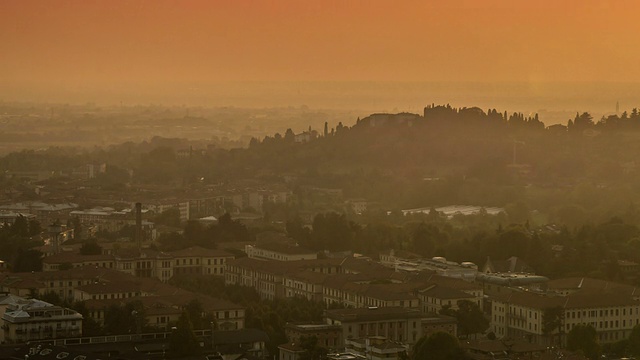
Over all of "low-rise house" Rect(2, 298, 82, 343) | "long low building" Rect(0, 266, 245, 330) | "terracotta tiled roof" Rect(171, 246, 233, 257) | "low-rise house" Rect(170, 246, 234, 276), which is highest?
"low-rise house" Rect(2, 298, 82, 343)

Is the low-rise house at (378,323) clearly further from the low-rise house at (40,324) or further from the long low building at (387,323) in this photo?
the low-rise house at (40,324)

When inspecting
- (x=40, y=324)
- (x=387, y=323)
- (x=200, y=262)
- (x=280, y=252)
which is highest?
(x=40, y=324)

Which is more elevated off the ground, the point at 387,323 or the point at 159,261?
the point at 387,323

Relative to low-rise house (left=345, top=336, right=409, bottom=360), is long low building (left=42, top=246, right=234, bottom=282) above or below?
below

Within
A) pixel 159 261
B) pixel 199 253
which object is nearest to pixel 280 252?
pixel 199 253

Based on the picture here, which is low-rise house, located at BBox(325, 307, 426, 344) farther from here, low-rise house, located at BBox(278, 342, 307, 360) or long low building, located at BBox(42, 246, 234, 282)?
long low building, located at BBox(42, 246, 234, 282)

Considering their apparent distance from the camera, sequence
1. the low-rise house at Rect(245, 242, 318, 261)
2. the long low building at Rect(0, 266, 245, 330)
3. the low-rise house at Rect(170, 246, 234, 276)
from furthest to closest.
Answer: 1. the low-rise house at Rect(245, 242, 318, 261)
2. the low-rise house at Rect(170, 246, 234, 276)
3. the long low building at Rect(0, 266, 245, 330)

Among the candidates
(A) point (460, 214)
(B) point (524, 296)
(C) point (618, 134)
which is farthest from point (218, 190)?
(B) point (524, 296)

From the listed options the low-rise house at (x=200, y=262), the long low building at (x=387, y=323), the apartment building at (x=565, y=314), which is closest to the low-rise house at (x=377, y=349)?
the long low building at (x=387, y=323)

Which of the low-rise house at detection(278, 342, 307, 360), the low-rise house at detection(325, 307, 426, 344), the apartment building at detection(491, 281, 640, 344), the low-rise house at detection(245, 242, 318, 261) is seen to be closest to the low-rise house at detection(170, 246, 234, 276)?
the low-rise house at detection(245, 242, 318, 261)

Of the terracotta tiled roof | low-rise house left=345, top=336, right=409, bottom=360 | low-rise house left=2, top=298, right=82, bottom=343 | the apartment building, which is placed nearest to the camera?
low-rise house left=345, top=336, right=409, bottom=360

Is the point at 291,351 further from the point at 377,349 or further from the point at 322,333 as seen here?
the point at 322,333

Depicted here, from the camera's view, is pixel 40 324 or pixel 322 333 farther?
pixel 322 333

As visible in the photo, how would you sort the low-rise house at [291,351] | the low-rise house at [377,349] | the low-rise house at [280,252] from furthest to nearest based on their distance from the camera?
the low-rise house at [280,252] < the low-rise house at [291,351] < the low-rise house at [377,349]
